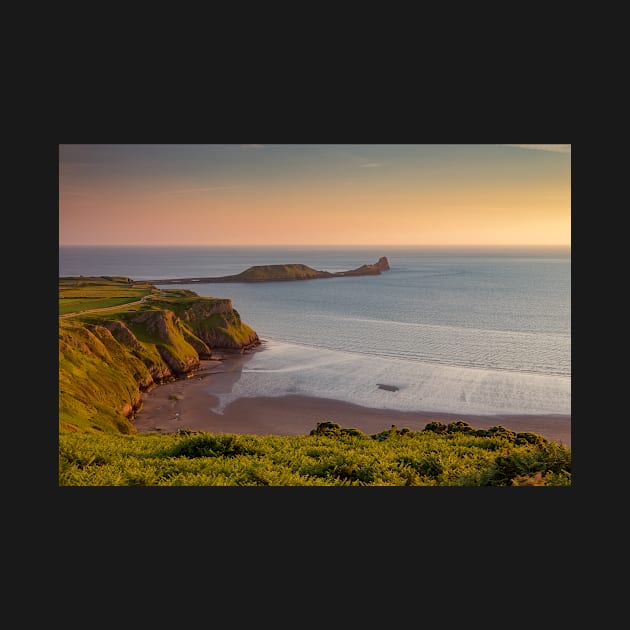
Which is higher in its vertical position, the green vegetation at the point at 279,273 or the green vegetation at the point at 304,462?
the green vegetation at the point at 279,273

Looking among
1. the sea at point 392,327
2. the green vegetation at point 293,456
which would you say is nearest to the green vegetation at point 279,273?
the sea at point 392,327

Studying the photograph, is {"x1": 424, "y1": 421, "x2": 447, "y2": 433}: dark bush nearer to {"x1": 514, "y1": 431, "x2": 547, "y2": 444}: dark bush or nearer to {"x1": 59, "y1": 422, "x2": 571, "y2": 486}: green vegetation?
{"x1": 59, "y1": 422, "x2": 571, "y2": 486}: green vegetation

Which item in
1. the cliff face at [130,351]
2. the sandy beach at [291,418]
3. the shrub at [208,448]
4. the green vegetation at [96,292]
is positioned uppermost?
the green vegetation at [96,292]

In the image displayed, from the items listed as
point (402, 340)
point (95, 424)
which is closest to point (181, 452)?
point (95, 424)

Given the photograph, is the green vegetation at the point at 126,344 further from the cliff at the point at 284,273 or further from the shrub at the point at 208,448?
the shrub at the point at 208,448

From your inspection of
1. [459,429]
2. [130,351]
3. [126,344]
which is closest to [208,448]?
[459,429]

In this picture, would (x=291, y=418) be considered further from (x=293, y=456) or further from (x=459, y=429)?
(x=293, y=456)

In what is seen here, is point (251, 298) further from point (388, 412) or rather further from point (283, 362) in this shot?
point (388, 412)
